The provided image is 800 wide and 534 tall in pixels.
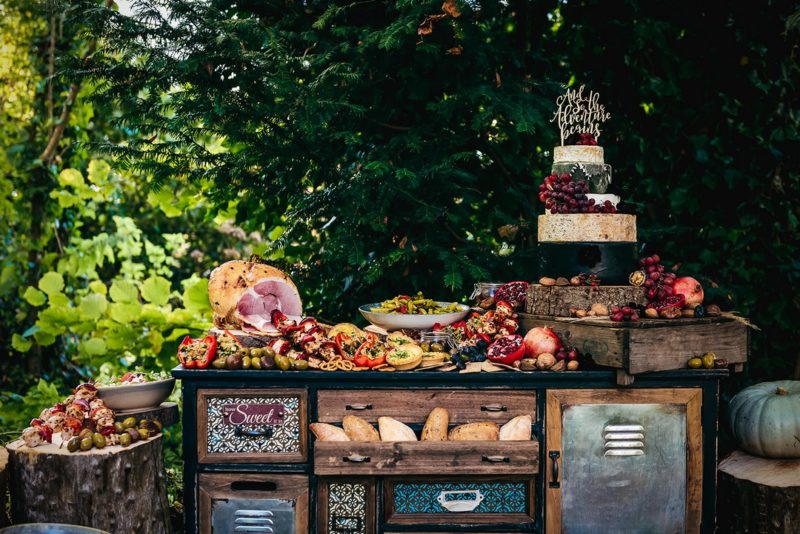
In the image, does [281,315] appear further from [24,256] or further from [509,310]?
[24,256]

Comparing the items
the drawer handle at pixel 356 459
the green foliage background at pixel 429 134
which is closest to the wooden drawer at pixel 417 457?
the drawer handle at pixel 356 459

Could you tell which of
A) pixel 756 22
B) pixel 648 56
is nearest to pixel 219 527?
pixel 648 56

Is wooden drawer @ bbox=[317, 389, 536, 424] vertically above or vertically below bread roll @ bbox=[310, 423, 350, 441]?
above

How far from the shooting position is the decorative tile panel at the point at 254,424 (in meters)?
2.90

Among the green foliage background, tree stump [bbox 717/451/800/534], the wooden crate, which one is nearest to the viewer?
the wooden crate

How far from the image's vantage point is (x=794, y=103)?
156 inches

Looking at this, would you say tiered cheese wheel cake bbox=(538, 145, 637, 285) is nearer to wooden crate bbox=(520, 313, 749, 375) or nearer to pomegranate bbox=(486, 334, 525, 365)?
wooden crate bbox=(520, 313, 749, 375)

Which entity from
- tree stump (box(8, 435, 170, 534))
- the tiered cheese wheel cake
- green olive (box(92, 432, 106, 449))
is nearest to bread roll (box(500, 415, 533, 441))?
the tiered cheese wheel cake

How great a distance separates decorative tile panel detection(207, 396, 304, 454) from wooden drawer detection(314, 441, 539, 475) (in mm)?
Result: 207

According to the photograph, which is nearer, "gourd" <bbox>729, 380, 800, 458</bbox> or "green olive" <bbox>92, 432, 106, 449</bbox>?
"green olive" <bbox>92, 432, 106, 449</bbox>

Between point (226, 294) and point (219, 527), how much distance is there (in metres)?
1.05

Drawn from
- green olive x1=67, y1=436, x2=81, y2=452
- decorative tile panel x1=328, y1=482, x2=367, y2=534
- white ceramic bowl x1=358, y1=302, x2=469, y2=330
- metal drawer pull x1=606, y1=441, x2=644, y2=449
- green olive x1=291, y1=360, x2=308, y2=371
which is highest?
white ceramic bowl x1=358, y1=302, x2=469, y2=330

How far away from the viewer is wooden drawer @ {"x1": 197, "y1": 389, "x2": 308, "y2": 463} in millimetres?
2900

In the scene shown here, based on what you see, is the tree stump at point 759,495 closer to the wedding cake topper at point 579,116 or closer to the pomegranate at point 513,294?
the pomegranate at point 513,294
